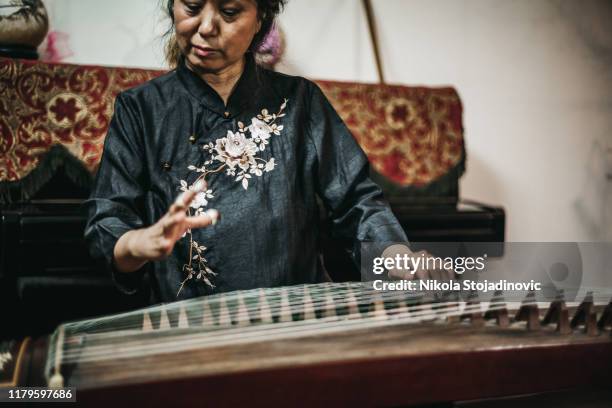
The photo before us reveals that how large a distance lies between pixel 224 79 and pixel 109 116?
879 mm

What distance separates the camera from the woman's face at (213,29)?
1298 mm

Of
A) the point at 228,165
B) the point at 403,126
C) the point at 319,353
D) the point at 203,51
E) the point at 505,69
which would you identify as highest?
the point at 505,69

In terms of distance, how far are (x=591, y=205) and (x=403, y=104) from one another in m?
1.71

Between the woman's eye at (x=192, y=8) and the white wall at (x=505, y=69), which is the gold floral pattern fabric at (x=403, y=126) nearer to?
the white wall at (x=505, y=69)

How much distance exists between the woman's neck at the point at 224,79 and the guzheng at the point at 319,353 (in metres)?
0.64

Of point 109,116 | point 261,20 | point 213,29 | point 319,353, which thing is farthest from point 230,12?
point 109,116

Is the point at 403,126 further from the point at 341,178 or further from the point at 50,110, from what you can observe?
the point at 50,110

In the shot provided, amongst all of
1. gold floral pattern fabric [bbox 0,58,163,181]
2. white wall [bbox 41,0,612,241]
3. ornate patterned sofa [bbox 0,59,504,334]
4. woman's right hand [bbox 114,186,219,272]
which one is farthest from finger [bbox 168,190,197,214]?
white wall [bbox 41,0,612,241]

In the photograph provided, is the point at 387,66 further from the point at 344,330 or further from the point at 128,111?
the point at 344,330

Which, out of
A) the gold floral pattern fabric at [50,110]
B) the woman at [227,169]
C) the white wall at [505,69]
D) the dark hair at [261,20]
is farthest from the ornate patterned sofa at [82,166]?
the dark hair at [261,20]

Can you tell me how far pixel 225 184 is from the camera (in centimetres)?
141

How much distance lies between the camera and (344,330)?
0.91 metres

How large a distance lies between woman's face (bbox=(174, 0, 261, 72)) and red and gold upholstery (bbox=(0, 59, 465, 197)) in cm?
90

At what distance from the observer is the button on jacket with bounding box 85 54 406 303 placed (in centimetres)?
139
